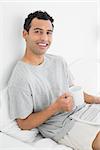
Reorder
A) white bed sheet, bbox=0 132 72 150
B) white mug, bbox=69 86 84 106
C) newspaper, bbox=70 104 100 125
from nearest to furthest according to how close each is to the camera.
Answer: white bed sheet, bbox=0 132 72 150 → newspaper, bbox=70 104 100 125 → white mug, bbox=69 86 84 106

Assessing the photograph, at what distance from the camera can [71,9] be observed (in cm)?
198

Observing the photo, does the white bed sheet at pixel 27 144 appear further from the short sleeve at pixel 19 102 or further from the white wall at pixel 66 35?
the white wall at pixel 66 35

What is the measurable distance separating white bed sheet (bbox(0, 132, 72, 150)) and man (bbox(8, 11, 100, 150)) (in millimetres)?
50

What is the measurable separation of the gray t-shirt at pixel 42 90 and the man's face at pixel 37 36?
10cm

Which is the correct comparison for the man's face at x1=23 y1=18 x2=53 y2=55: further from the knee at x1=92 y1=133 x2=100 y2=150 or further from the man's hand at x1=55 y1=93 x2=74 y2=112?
the knee at x1=92 y1=133 x2=100 y2=150

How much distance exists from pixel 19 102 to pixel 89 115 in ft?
1.34

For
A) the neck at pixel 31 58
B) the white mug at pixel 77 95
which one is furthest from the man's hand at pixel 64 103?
the neck at pixel 31 58

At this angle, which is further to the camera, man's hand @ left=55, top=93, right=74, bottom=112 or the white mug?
the white mug

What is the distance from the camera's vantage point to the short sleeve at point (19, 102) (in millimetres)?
1430

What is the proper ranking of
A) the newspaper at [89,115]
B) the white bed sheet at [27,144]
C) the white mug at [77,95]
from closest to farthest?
the white bed sheet at [27,144] → the newspaper at [89,115] → the white mug at [77,95]

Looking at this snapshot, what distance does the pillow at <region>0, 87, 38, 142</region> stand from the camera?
1.44 m

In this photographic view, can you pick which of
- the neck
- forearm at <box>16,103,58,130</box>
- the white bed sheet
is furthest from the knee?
the neck

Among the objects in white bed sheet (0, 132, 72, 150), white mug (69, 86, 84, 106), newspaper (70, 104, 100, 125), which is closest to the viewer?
white bed sheet (0, 132, 72, 150)

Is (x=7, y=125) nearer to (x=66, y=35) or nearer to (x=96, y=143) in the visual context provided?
(x=96, y=143)
